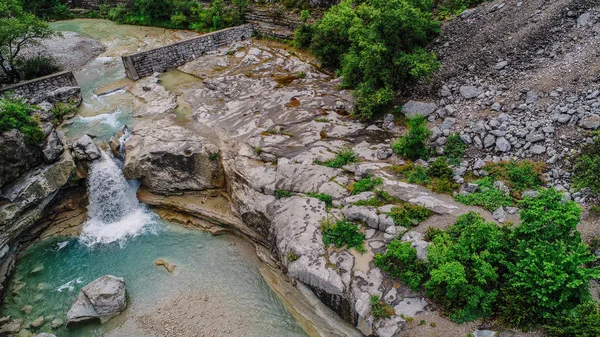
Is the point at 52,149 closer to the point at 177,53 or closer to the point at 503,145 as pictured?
the point at 177,53

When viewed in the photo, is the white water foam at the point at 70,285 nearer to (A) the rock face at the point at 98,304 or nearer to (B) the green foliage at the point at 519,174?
(A) the rock face at the point at 98,304

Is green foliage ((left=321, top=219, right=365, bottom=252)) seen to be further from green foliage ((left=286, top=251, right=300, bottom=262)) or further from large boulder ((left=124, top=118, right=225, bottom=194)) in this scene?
large boulder ((left=124, top=118, right=225, bottom=194))

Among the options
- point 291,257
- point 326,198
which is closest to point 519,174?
point 326,198

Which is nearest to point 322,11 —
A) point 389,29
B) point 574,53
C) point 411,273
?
point 389,29

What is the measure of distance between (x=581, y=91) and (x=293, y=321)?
15526mm

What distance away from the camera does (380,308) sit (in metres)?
12.0

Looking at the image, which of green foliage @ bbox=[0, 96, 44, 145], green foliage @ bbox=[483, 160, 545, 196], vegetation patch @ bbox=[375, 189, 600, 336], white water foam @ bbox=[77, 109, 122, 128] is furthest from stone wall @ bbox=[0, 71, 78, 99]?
green foliage @ bbox=[483, 160, 545, 196]

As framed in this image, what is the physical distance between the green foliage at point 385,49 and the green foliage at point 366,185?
514 centimetres

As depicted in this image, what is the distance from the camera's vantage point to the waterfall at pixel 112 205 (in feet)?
61.4

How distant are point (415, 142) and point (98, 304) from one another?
1510cm

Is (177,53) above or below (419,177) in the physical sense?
above

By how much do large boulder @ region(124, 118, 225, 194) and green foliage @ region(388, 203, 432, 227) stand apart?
9324 millimetres

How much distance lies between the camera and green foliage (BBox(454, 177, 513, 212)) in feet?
45.2

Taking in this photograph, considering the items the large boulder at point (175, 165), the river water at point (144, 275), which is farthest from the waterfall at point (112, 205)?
the large boulder at point (175, 165)
